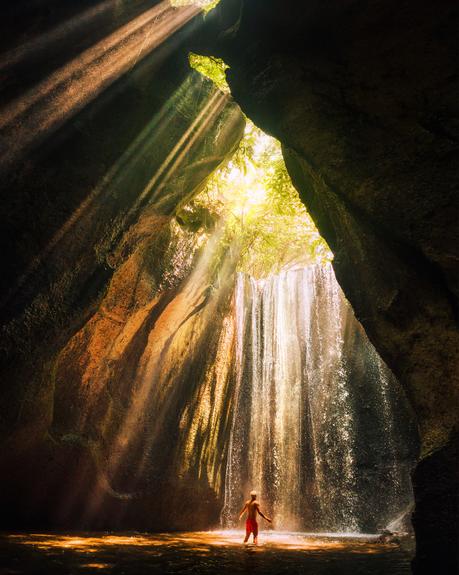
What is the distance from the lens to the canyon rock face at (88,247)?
18.0 ft

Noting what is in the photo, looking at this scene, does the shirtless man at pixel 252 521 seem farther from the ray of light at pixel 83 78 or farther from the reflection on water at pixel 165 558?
the ray of light at pixel 83 78

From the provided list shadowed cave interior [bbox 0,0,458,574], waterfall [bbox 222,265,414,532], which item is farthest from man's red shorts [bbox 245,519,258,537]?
waterfall [bbox 222,265,414,532]

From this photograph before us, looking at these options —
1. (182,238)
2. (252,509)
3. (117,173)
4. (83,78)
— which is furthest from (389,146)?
(252,509)

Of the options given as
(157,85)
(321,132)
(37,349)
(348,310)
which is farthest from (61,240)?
(348,310)

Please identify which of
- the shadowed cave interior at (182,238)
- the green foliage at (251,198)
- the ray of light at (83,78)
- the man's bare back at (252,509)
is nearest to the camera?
the shadowed cave interior at (182,238)

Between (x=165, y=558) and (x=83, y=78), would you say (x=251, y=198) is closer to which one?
(x=83, y=78)

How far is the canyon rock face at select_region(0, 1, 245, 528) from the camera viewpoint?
215 inches

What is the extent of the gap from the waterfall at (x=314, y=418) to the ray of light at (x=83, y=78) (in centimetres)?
974

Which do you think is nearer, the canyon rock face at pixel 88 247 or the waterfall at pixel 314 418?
the canyon rock face at pixel 88 247

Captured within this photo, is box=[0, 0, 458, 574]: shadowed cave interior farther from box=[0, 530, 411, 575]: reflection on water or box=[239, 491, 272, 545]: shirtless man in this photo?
box=[239, 491, 272, 545]: shirtless man

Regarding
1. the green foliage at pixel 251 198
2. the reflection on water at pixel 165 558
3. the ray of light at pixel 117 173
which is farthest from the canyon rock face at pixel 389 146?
the green foliage at pixel 251 198

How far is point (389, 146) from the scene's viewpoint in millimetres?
4215

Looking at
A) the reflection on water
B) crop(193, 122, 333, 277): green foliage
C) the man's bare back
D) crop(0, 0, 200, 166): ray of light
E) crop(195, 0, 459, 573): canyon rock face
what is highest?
crop(193, 122, 333, 277): green foliage

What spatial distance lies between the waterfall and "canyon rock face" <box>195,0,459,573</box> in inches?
395
